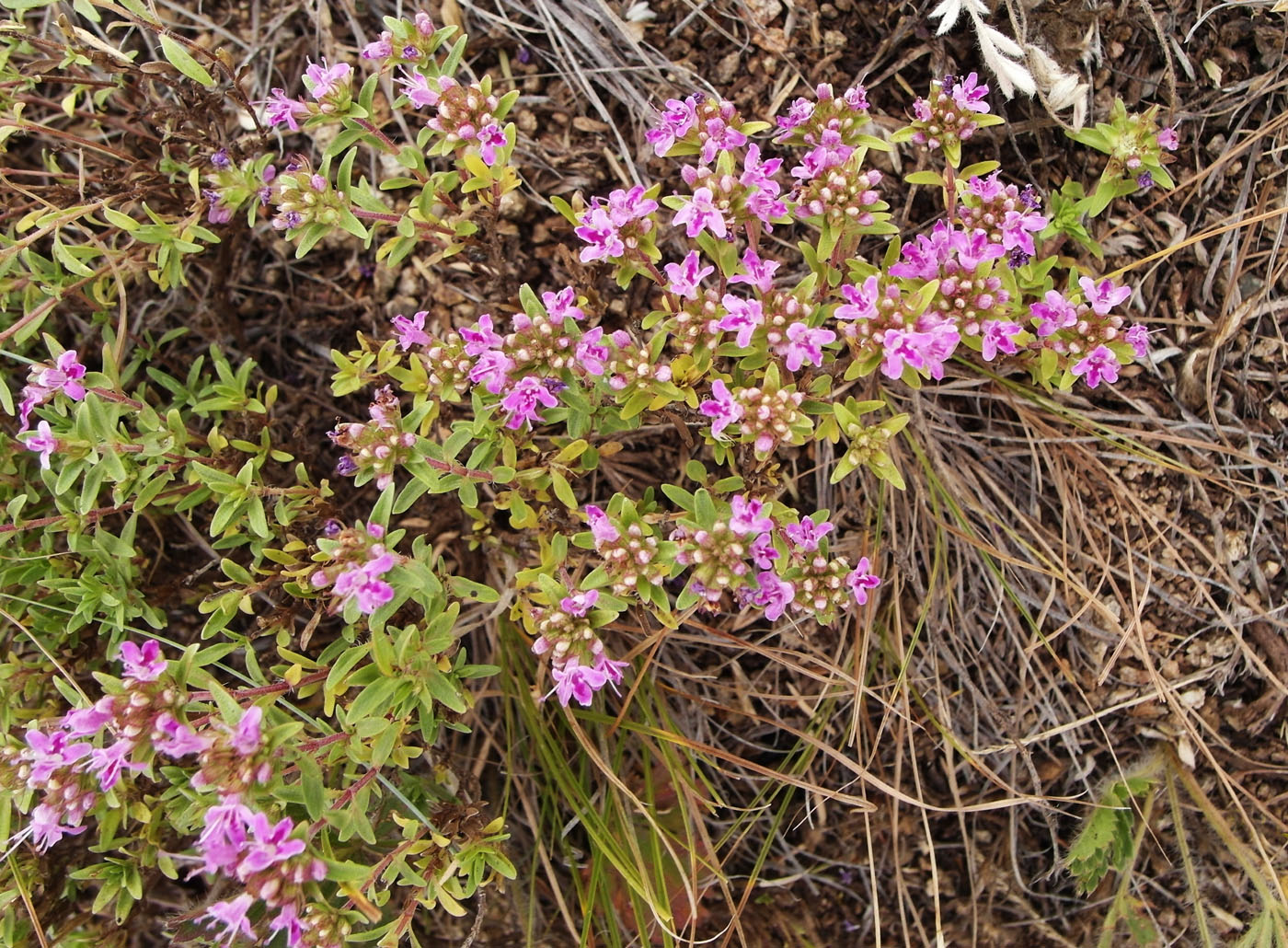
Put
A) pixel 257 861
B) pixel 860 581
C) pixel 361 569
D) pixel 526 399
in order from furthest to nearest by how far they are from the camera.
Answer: pixel 860 581, pixel 526 399, pixel 361 569, pixel 257 861

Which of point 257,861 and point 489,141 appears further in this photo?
point 489,141

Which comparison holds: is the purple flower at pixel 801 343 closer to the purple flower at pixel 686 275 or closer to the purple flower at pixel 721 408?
the purple flower at pixel 721 408

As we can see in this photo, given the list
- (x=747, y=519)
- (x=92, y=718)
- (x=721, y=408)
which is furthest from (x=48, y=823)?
(x=721, y=408)

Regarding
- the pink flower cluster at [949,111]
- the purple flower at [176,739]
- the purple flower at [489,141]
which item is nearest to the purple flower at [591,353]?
the purple flower at [489,141]

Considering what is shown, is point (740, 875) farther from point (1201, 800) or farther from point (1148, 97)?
point (1148, 97)

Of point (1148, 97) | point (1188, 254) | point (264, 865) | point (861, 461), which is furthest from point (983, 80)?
point (264, 865)

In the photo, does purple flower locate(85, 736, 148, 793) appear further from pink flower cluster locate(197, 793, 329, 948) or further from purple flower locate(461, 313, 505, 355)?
purple flower locate(461, 313, 505, 355)

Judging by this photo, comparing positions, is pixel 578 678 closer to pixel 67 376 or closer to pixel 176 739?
pixel 176 739
